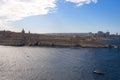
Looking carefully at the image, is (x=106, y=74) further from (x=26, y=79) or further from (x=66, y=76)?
(x=26, y=79)

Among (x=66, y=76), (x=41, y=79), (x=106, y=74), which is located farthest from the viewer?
(x=106, y=74)

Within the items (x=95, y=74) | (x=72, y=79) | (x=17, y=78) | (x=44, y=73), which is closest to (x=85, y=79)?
(x=72, y=79)

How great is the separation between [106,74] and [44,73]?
25.5 m

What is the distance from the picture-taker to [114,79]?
88.4m

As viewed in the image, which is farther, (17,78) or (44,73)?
(44,73)

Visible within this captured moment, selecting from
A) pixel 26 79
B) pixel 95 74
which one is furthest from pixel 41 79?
pixel 95 74

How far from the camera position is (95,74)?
95750 mm

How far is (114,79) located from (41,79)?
89.8 ft

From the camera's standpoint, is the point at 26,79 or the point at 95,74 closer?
the point at 26,79

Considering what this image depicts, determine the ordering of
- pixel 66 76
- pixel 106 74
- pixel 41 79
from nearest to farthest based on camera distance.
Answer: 1. pixel 41 79
2. pixel 66 76
3. pixel 106 74

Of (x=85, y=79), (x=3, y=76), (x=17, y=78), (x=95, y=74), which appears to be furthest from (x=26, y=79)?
(x=95, y=74)

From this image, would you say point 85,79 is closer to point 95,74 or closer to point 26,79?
point 95,74

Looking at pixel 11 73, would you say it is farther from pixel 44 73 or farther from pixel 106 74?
pixel 106 74

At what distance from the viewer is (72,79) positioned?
8606 cm
